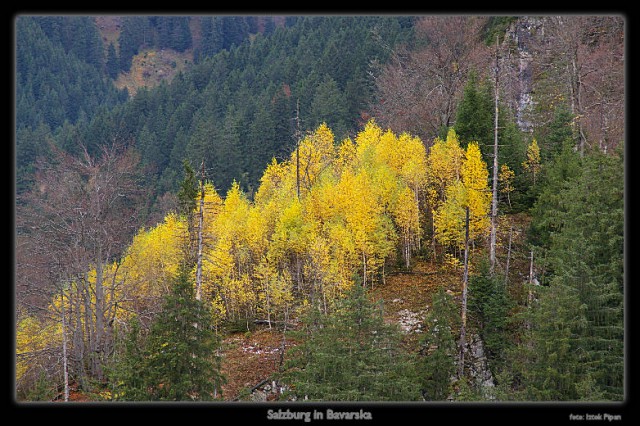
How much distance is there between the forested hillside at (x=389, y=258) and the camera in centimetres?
1419

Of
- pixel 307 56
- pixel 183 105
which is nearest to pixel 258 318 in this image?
pixel 307 56

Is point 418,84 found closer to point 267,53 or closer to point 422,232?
point 422,232

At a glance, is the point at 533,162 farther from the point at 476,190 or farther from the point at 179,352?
the point at 179,352

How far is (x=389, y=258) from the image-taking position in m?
24.8

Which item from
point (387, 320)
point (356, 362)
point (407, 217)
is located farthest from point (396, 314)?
point (356, 362)

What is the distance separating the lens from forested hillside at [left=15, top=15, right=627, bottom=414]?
46.5 ft

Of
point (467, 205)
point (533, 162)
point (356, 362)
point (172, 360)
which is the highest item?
point (533, 162)

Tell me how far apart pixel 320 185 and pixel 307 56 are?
2282 inches

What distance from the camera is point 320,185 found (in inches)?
1057

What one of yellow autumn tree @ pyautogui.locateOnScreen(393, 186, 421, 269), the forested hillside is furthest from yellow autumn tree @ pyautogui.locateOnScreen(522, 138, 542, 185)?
yellow autumn tree @ pyautogui.locateOnScreen(393, 186, 421, 269)

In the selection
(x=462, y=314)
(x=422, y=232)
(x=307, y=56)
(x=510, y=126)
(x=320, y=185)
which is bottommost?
(x=462, y=314)

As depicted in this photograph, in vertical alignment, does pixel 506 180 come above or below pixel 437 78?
below

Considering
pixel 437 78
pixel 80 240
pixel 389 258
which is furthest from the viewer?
pixel 437 78

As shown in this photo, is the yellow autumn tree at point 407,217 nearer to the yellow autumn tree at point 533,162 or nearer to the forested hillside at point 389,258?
the forested hillside at point 389,258
